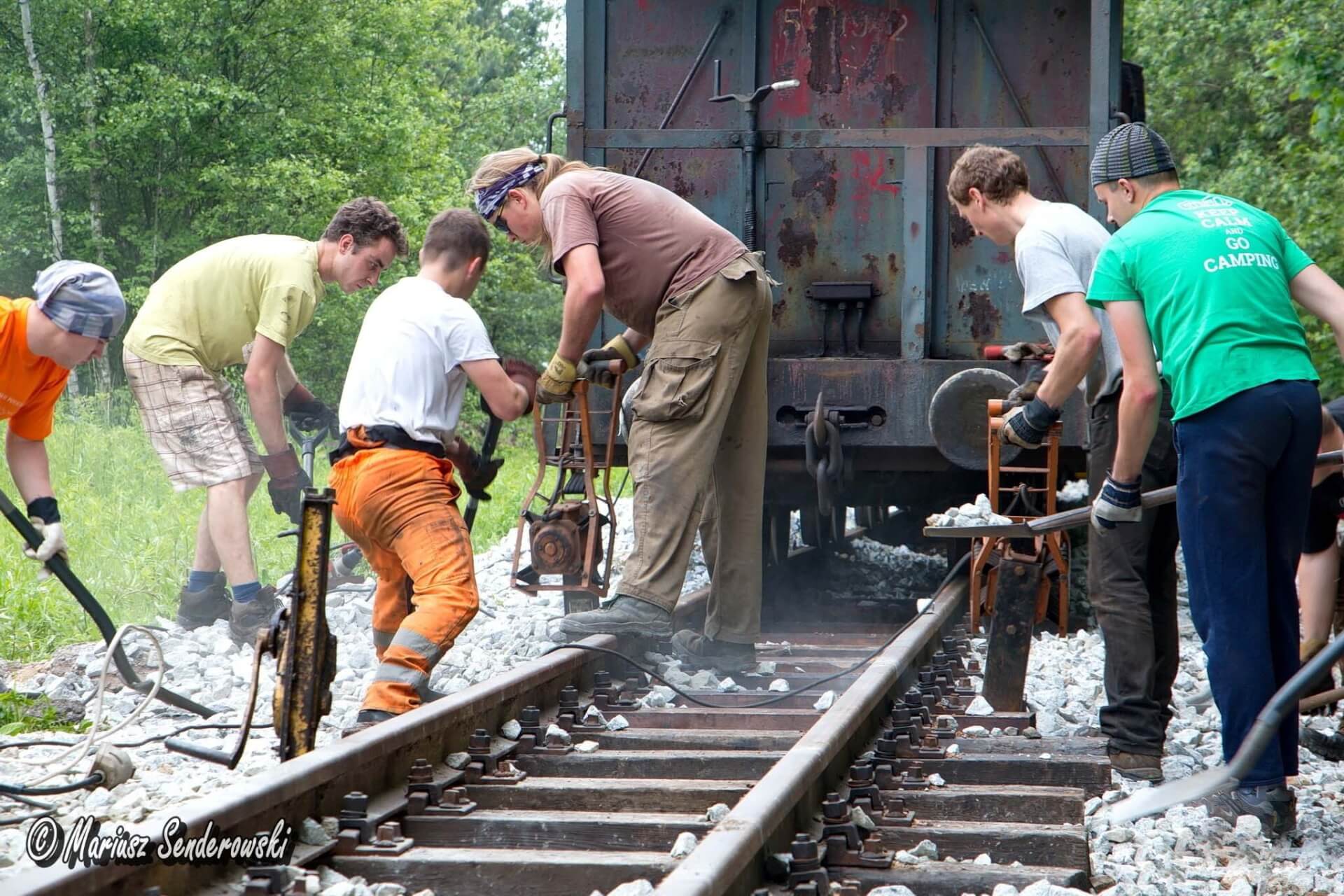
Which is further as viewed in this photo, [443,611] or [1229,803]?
[443,611]

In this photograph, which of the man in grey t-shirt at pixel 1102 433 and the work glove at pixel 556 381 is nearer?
the man in grey t-shirt at pixel 1102 433

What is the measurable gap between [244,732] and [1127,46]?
2380cm

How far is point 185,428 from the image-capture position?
241 inches

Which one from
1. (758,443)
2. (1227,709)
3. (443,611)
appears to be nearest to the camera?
(1227,709)

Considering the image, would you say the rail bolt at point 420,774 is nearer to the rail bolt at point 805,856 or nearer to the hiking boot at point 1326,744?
the rail bolt at point 805,856

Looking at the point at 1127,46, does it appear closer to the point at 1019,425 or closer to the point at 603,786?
the point at 1019,425

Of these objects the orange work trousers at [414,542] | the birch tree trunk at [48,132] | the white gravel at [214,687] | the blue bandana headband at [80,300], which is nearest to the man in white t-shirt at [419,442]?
the orange work trousers at [414,542]

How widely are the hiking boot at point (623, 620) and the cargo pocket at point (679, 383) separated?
0.66 metres

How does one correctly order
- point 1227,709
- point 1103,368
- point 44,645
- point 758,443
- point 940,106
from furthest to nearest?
point 940,106 → point 44,645 → point 758,443 → point 1103,368 → point 1227,709

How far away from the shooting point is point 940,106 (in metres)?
7.16

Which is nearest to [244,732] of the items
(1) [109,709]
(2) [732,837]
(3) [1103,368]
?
(2) [732,837]

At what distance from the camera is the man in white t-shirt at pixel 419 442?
4.36m

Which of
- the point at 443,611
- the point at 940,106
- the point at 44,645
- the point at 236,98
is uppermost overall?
the point at 236,98

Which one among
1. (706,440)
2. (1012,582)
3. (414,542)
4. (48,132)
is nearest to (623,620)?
(706,440)
